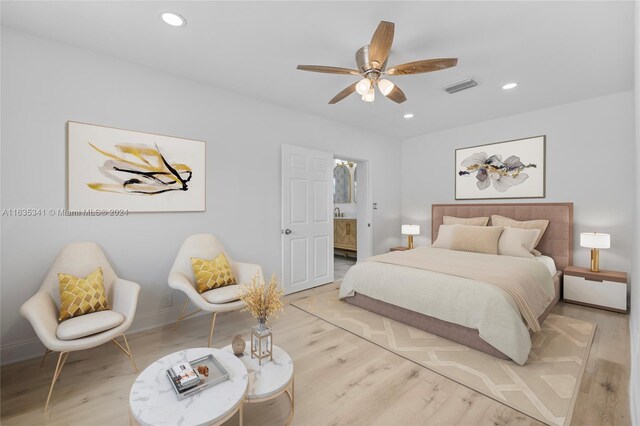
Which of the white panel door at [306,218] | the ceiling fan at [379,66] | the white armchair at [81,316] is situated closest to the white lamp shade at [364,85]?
the ceiling fan at [379,66]

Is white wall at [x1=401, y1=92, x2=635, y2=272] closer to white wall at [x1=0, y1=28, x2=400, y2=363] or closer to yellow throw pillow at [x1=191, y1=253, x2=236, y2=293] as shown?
white wall at [x1=0, y1=28, x2=400, y2=363]

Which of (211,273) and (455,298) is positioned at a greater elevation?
(211,273)

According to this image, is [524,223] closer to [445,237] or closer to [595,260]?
[595,260]

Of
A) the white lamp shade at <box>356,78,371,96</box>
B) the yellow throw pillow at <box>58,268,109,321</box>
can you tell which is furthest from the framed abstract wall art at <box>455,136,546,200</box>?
the yellow throw pillow at <box>58,268,109,321</box>

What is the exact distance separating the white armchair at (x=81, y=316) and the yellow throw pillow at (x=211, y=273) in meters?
0.59

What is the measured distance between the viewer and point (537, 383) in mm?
1975

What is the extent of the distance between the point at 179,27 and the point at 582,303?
5.22 m

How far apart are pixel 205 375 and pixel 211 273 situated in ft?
4.78

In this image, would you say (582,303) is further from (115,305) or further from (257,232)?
(115,305)

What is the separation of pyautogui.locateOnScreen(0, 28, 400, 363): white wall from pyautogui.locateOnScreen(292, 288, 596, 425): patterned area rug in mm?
1701

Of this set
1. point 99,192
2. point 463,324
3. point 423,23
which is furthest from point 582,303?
point 99,192

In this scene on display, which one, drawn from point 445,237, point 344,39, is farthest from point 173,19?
point 445,237

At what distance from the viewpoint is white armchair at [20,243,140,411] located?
6.01 feet

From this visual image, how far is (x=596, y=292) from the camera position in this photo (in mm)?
3377
